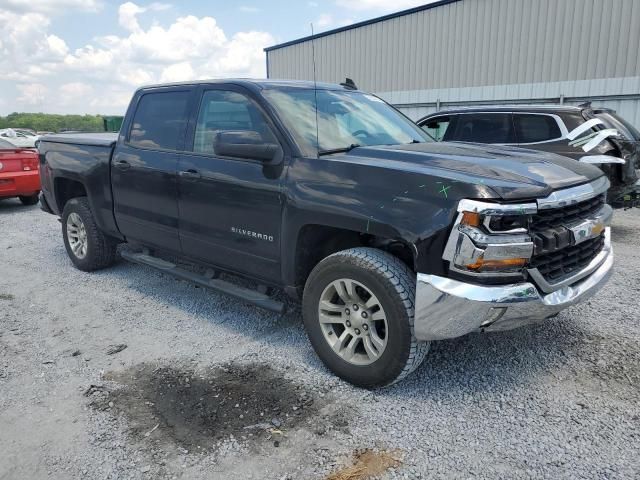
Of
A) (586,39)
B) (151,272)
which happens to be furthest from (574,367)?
(586,39)

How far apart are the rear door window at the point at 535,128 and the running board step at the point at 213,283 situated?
16.0 ft

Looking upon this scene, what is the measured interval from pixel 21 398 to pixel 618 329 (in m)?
4.13

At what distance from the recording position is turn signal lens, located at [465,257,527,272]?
264 centimetres

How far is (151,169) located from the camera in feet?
14.4

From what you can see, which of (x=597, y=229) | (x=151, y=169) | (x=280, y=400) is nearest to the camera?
(x=280, y=400)

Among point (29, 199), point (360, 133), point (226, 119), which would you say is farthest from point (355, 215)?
point (29, 199)

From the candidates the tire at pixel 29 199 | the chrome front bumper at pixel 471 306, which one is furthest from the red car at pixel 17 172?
the chrome front bumper at pixel 471 306

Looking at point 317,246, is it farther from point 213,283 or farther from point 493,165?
point 493,165

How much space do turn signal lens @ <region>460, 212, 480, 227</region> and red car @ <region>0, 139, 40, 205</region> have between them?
9.33 meters

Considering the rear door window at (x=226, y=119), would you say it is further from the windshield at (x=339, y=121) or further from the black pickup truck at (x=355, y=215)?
the windshield at (x=339, y=121)

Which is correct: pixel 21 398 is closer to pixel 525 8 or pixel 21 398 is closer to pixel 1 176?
pixel 1 176

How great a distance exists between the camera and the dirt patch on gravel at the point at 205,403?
274cm

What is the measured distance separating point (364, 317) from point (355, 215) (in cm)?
61

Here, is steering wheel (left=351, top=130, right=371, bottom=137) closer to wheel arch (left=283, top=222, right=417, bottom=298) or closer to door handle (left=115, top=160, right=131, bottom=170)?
wheel arch (left=283, top=222, right=417, bottom=298)
